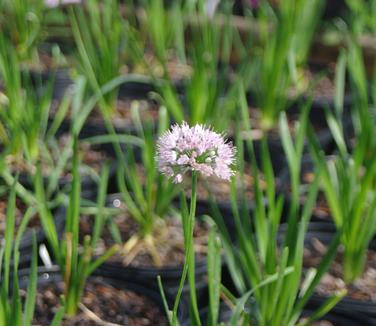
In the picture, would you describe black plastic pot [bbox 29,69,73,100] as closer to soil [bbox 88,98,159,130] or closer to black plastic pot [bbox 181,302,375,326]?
soil [bbox 88,98,159,130]

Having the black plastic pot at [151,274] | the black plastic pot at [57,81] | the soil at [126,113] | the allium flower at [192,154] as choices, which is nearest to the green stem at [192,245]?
the allium flower at [192,154]

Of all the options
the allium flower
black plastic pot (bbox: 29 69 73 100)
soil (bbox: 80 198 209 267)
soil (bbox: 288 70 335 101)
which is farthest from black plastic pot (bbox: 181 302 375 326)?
black plastic pot (bbox: 29 69 73 100)

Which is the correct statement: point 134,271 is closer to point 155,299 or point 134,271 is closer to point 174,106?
point 155,299

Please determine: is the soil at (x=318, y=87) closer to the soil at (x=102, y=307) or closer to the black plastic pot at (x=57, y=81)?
the black plastic pot at (x=57, y=81)

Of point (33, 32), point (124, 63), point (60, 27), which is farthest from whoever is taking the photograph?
point (60, 27)

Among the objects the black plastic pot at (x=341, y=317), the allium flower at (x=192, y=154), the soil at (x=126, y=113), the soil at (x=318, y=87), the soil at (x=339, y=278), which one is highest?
the allium flower at (x=192, y=154)

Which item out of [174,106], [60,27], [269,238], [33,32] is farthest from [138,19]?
[269,238]
